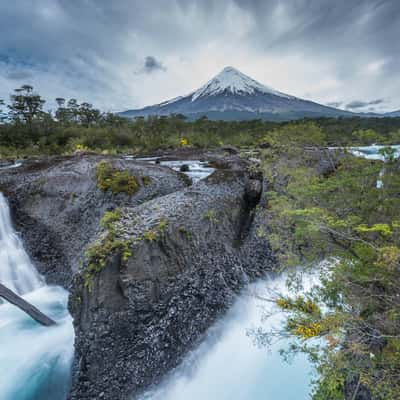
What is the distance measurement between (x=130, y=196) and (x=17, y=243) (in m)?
3.50

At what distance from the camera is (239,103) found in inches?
4178

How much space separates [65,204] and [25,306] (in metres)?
2.85

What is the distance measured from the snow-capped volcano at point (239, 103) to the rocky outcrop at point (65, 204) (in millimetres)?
88209

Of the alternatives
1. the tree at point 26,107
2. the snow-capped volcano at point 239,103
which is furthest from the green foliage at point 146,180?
the snow-capped volcano at point 239,103

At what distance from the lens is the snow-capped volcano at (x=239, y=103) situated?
Answer: 92.6 m

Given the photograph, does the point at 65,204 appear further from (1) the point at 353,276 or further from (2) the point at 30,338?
(1) the point at 353,276

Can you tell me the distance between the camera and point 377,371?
95.2 inches

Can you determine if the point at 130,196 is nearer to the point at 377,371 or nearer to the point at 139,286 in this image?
the point at 139,286

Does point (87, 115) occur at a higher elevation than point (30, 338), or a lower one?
higher

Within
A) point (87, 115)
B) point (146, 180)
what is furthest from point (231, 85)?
point (146, 180)

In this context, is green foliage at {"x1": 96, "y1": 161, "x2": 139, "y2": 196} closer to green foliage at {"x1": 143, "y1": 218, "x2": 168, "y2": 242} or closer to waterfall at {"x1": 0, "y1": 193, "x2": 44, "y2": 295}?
green foliage at {"x1": 143, "y1": 218, "x2": 168, "y2": 242}

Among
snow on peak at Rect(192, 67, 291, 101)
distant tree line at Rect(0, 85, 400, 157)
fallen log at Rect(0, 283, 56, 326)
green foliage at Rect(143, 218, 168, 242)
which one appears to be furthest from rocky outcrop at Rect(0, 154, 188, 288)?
snow on peak at Rect(192, 67, 291, 101)

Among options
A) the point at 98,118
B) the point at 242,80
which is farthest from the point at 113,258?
the point at 242,80

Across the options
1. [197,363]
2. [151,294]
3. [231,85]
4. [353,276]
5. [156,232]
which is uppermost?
[231,85]
